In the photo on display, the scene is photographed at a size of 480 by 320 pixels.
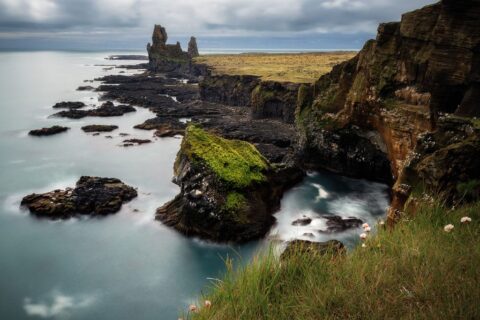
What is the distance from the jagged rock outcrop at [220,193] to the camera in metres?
24.0

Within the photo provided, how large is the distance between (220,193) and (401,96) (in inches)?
554

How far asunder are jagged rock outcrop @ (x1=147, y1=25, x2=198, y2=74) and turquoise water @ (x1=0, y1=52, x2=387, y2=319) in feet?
389

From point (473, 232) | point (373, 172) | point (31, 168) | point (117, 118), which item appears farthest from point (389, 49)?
point (117, 118)

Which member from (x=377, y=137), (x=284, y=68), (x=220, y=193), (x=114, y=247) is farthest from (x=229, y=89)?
(x=114, y=247)

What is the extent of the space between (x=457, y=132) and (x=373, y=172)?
18988mm

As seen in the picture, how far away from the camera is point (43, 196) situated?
101ft

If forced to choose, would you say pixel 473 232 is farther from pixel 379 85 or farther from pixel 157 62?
pixel 157 62

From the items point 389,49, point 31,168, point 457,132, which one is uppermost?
point 389,49

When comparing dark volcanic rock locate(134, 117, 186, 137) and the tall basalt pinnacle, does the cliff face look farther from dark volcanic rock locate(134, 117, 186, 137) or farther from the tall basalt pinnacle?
the tall basalt pinnacle

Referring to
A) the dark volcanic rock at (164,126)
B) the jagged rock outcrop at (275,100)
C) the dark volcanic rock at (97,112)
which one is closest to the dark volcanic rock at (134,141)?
the dark volcanic rock at (164,126)

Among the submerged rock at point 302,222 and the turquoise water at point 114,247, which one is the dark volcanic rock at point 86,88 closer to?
the turquoise water at point 114,247

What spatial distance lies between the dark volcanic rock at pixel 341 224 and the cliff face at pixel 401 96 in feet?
13.2

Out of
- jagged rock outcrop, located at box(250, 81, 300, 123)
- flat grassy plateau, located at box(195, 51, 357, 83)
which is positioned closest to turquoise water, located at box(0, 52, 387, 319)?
jagged rock outcrop, located at box(250, 81, 300, 123)

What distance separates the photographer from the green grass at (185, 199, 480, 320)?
193 inches
